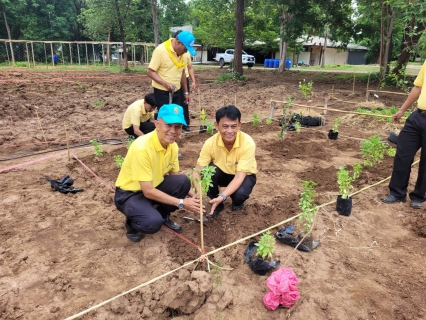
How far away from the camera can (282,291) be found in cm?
211

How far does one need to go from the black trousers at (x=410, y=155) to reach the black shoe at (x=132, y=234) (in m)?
3.03

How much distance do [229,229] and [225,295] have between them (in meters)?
0.93

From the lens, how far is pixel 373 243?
9.82ft

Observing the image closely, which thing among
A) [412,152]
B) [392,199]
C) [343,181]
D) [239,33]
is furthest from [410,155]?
[239,33]

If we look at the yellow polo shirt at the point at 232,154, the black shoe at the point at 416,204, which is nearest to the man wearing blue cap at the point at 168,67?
the yellow polo shirt at the point at 232,154

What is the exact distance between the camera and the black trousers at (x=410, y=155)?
351 centimetres

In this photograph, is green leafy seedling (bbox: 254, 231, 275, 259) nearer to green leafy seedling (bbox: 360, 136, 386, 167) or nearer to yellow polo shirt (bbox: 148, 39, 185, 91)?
green leafy seedling (bbox: 360, 136, 386, 167)

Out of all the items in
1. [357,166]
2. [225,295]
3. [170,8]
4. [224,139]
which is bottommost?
[225,295]

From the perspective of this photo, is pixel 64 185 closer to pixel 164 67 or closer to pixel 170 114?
pixel 170 114

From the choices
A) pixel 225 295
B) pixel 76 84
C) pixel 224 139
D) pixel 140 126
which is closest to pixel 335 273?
pixel 225 295

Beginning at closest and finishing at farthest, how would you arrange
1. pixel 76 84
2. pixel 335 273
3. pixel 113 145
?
1. pixel 335 273
2. pixel 113 145
3. pixel 76 84

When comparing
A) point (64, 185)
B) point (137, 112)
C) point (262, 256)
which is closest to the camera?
point (262, 256)

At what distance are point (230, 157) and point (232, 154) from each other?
4 centimetres

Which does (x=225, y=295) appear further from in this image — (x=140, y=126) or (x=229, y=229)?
(x=140, y=126)
